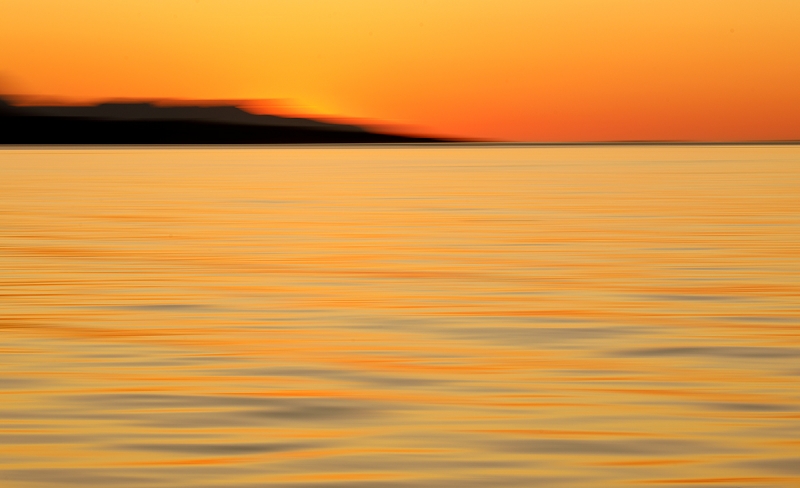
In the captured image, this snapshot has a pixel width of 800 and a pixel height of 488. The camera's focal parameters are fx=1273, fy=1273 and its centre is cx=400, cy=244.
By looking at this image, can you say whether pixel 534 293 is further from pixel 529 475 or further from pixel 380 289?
pixel 529 475

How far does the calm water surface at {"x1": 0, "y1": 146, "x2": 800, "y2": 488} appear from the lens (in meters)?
6.62

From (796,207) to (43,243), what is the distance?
675 inches

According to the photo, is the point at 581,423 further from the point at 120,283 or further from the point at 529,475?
the point at 120,283

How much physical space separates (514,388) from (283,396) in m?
1.53

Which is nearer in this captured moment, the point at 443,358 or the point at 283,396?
the point at 283,396

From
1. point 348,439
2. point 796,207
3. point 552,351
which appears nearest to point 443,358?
point 552,351

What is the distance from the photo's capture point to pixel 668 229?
22375 millimetres

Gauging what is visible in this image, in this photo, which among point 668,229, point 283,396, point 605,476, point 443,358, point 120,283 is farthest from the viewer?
point 668,229

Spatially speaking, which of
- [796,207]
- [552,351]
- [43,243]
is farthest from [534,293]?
[796,207]

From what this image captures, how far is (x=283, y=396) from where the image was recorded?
8.19 metres

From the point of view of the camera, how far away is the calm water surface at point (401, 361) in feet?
21.7

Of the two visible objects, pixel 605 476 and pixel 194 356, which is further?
pixel 194 356

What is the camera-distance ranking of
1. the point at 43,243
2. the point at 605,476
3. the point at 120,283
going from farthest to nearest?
the point at 43,243
the point at 120,283
the point at 605,476

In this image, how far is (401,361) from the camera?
30.9 ft
